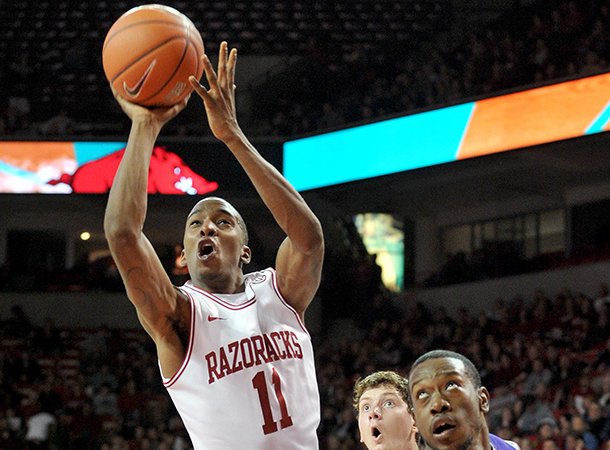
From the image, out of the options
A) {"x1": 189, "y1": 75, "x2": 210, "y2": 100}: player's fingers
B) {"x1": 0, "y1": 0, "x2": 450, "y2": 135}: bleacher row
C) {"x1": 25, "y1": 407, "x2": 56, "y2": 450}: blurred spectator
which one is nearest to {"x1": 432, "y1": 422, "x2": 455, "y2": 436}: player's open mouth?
{"x1": 189, "y1": 75, "x2": 210, "y2": 100}: player's fingers

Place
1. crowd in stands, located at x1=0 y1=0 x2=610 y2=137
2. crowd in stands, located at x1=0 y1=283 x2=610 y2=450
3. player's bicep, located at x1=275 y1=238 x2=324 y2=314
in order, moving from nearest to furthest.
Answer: player's bicep, located at x1=275 y1=238 x2=324 y2=314, crowd in stands, located at x1=0 y1=283 x2=610 y2=450, crowd in stands, located at x1=0 y1=0 x2=610 y2=137

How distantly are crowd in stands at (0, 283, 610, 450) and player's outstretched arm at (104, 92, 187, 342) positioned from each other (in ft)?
22.5

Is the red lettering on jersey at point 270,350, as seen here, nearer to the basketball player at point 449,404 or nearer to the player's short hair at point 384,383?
the basketball player at point 449,404

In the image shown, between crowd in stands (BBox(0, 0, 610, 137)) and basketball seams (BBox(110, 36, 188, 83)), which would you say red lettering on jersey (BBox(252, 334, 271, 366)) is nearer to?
basketball seams (BBox(110, 36, 188, 83))

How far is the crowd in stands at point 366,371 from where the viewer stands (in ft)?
36.0

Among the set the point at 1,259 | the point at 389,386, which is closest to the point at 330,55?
the point at 1,259

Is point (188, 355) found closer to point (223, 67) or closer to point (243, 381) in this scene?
point (243, 381)

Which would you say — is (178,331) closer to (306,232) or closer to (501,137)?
(306,232)

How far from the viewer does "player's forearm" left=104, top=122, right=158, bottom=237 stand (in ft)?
10.2

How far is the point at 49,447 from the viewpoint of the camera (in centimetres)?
1327

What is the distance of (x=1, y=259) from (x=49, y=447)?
21.6 feet

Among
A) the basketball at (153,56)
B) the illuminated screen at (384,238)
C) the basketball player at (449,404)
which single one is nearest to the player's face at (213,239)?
the basketball at (153,56)

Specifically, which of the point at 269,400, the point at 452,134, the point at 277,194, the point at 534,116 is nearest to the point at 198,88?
the point at 277,194

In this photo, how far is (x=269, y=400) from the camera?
3279 mm
